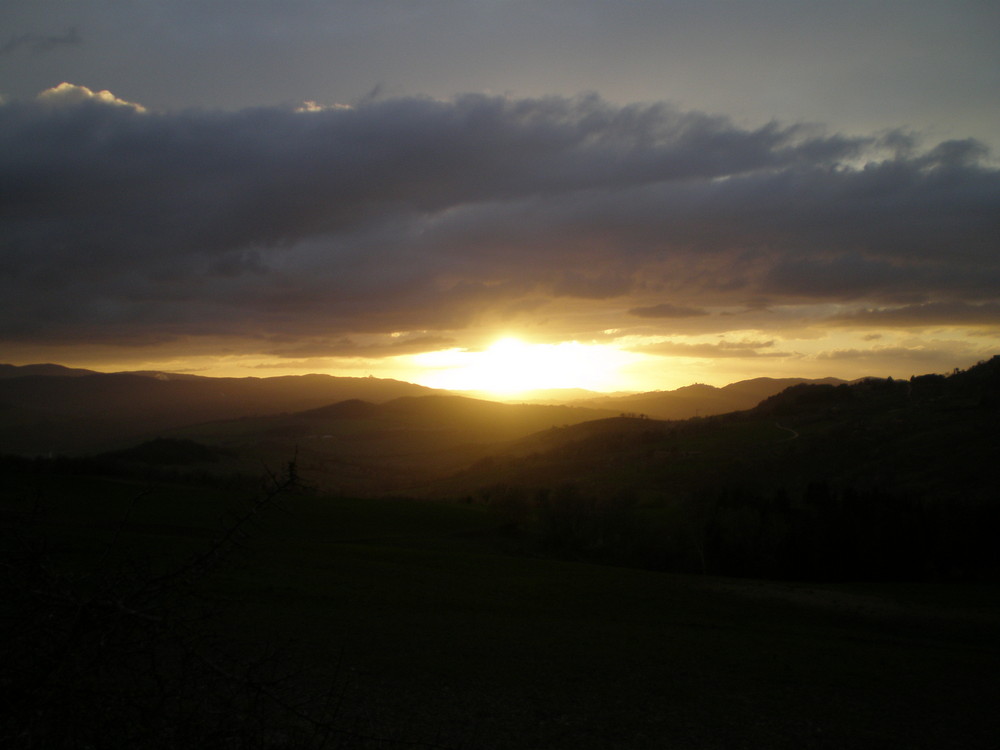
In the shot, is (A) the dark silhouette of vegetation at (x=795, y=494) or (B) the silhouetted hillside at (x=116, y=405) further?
(B) the silhouetted hillside at (x=116, y=405)

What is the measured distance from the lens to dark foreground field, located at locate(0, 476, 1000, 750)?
92.8 inches

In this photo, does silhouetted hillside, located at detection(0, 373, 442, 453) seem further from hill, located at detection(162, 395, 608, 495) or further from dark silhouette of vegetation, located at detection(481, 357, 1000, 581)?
dark silhouette of vegetation, located at detection(481, 357, 1000, 581)

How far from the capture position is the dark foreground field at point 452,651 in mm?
2357

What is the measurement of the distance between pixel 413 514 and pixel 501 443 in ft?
238

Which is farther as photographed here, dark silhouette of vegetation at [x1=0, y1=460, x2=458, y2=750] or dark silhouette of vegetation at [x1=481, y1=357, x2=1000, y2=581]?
dark silhouette of vegetation at [x1=481, y1=357, x2=1000, y2=581]

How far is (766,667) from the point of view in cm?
1731

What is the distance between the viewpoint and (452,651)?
55.9 ft

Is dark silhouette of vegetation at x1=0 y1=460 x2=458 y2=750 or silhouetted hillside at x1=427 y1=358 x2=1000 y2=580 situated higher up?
dark silhouette of vegetation at x1=0 y1=460 x2=458 y2=750

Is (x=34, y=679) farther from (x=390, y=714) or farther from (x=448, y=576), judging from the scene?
(x=448, y=576)

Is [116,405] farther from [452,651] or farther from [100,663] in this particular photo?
[100,663]

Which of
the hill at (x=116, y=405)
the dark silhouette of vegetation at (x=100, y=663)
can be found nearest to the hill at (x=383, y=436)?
the hill at (x=116, y=405)

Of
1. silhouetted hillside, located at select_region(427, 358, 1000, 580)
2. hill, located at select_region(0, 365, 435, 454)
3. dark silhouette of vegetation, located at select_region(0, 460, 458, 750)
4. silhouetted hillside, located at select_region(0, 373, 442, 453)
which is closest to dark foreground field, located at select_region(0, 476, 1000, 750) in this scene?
dark silhouette of vegetation, located at select_region(0, 460, 458, 750)

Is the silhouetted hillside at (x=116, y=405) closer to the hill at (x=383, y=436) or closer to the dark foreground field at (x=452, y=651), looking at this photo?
the hill at (x=383, y=436)

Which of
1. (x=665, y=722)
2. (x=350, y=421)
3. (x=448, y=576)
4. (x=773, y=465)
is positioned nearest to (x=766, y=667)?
(x=665, y=722)
